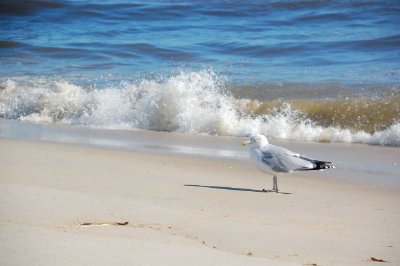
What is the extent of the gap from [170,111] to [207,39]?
7049 mm

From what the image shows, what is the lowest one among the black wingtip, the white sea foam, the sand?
the sand

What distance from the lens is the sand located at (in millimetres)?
4133

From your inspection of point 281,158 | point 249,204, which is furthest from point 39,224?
point 281,158

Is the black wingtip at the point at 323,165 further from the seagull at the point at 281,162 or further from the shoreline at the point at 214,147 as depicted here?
the shoreline at the point at 214,147

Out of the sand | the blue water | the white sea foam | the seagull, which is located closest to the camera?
the sand

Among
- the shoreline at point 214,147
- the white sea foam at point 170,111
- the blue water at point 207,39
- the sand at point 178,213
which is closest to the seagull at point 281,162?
the sand at point 178,213

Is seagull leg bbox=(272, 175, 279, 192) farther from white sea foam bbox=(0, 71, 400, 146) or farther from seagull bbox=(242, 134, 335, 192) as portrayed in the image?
white sea foam bbox=(0, 71, 400, 146)

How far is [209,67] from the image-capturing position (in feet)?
49.0

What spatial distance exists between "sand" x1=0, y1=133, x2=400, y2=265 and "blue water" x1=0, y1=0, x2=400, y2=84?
5.90 meters

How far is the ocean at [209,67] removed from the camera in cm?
1088

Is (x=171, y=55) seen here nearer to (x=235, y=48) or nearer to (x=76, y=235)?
(x=235, y=48)

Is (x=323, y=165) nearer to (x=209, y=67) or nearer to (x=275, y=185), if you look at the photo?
(x=275, y=185)

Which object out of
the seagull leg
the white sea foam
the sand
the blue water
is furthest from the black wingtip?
the blue water

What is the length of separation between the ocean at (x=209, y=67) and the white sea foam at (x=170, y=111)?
0.07 feet
